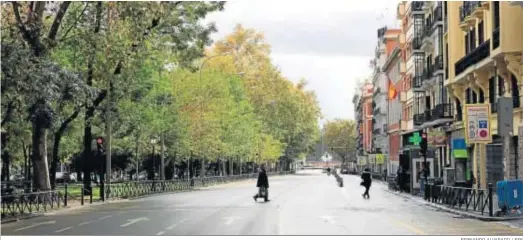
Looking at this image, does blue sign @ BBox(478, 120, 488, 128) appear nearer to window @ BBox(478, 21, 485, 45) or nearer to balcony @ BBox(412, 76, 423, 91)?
window @ BBox(478, 21, 485, 45)

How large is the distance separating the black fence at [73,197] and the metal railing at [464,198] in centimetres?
1624

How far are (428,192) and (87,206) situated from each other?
16255 millimetres

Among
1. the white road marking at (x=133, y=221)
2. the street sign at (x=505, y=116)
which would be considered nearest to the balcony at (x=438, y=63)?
the street sign at (x=505, y=116)

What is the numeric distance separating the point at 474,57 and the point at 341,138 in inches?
5632

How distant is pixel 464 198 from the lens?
1213 inches

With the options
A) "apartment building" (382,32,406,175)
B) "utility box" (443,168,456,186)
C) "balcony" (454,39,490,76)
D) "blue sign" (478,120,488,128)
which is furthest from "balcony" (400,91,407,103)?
"blue sign" (478,120,488,128)

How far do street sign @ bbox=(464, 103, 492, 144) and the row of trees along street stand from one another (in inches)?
497

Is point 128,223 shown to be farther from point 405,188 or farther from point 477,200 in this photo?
point 405,188

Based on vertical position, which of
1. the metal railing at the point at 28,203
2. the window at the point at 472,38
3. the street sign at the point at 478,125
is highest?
the window at the point at 472,38

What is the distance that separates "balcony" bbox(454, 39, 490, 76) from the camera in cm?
4097

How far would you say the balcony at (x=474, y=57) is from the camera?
41.0 meters

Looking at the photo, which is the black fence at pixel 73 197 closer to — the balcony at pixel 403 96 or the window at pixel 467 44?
the balcony at pixel 403 96

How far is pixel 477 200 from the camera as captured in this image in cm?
2859

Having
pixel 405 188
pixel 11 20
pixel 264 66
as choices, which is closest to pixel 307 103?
pixel 264 66
